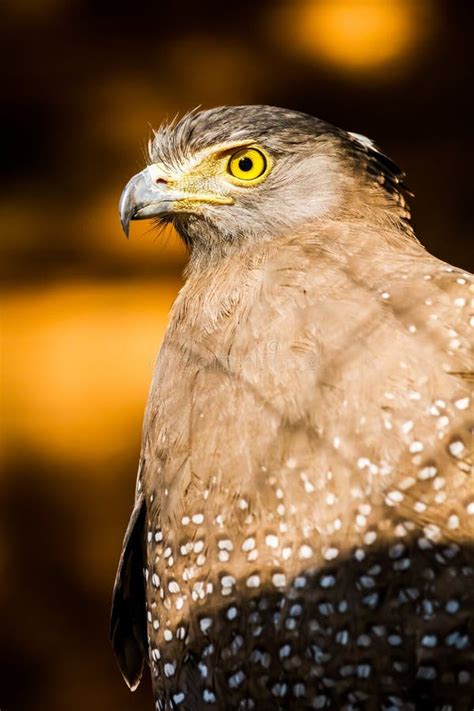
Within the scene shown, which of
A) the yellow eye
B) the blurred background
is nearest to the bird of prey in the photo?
the yellow eye

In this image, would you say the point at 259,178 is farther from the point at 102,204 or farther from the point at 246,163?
the point at 102,204

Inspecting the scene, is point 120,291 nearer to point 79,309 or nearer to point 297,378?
point 79,309

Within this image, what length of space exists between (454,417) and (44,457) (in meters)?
2.31

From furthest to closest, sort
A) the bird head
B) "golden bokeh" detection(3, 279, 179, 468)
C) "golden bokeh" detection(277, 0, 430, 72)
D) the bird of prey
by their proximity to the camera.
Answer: "golden bokeh" detection(3, 279, 179, 468), "golden bokeh" detection(277, 0, 430, 72), the bird head, the bird of prey

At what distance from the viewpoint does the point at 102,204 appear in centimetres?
390

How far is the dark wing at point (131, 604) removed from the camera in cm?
241

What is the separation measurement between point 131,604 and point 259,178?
1065 mm

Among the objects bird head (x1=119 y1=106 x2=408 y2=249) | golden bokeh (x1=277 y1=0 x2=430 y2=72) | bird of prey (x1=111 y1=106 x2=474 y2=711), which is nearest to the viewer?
bird of prey (x1=111 y1=106 x2=474 y2=711)

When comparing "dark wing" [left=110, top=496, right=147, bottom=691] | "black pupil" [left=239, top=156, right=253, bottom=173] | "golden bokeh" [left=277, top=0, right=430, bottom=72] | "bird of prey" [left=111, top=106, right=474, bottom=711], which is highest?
"golden bokeh" [left=277, top=0, right=430, bottom=72]

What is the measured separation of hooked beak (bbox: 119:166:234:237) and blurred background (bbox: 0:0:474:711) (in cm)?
140

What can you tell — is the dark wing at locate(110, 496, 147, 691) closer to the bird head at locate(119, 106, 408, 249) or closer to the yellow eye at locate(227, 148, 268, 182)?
the bird head at locate(119, 106, 408, 249)

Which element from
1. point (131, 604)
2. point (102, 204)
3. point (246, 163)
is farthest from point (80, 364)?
point (246, 163)

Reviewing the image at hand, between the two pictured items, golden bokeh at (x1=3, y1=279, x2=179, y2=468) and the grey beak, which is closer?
the grey beak

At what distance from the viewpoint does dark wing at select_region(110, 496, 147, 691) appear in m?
2.41
